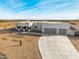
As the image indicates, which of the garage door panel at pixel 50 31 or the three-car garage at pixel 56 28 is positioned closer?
the three-car garage at pixel 56 28

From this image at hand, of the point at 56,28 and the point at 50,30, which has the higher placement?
the point at 56,28

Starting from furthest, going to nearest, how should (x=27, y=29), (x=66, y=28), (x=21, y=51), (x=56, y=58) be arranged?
1. (x=27, y=29)
2. (x=66, y=28)
3. (x=21, y=51)
4. (x=56, y=58)

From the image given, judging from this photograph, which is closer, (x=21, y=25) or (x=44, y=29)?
(x=44, y=29)

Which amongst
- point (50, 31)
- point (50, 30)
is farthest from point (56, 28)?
point (50, 31)

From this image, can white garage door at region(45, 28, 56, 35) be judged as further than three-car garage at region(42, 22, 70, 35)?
Yes

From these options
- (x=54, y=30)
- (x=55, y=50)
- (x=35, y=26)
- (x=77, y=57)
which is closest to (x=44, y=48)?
(x=55, y=50)

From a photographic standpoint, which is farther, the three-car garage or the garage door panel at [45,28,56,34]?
the garage door panel at [45,28,56,34]

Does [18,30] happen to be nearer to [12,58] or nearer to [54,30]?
[54,30]

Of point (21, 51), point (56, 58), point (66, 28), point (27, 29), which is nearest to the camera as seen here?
point (56, 58)

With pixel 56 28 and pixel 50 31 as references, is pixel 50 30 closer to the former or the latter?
pixel 50 31

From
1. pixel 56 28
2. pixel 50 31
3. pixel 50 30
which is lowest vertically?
pixel 50 31

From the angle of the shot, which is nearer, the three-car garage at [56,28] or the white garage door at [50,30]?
the three-car garage at [56,28]
